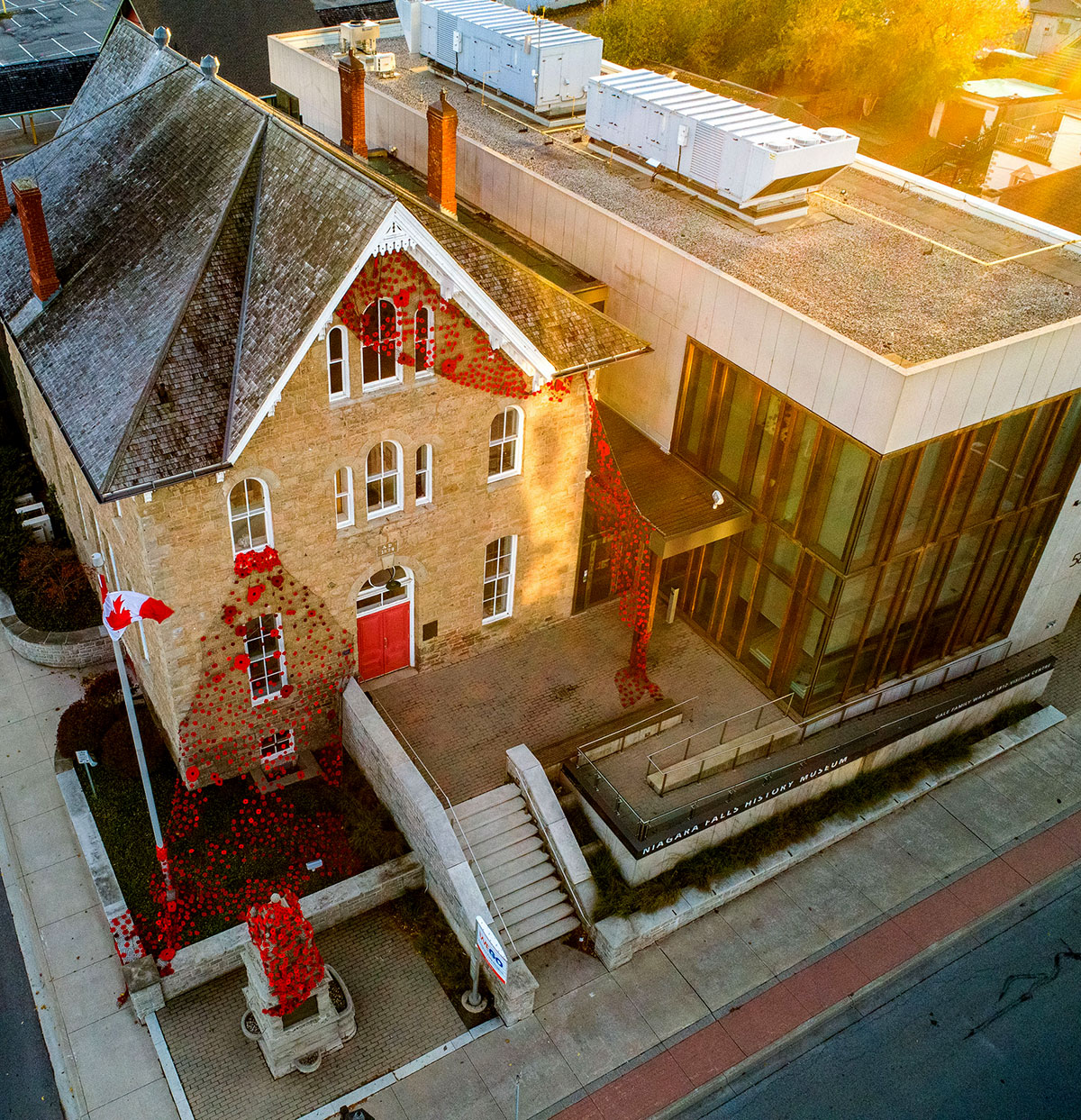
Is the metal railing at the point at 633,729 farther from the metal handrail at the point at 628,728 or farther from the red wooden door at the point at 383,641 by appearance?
the red wooden door at the point at 383,641

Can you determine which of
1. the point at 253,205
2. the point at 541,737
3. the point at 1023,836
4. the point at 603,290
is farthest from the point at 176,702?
the point at 1023,836

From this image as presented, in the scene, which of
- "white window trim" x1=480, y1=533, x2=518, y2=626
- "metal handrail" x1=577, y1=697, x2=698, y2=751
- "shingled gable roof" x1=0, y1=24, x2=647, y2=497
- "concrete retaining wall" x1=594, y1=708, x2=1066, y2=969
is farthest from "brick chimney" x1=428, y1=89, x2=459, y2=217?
"concrete retaining wall" x1=594, y1=708, x2=1066, y2=969

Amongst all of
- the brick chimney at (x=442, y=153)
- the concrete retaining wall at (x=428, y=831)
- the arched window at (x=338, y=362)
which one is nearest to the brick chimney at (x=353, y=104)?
the brick chimney at (x=442, y=153)

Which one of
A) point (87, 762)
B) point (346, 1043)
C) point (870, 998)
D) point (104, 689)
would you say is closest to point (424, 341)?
point (87, 762)

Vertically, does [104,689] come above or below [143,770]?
below

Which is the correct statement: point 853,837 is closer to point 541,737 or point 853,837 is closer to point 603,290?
point 541,737

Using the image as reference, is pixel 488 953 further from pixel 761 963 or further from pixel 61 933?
pixel 61 933
